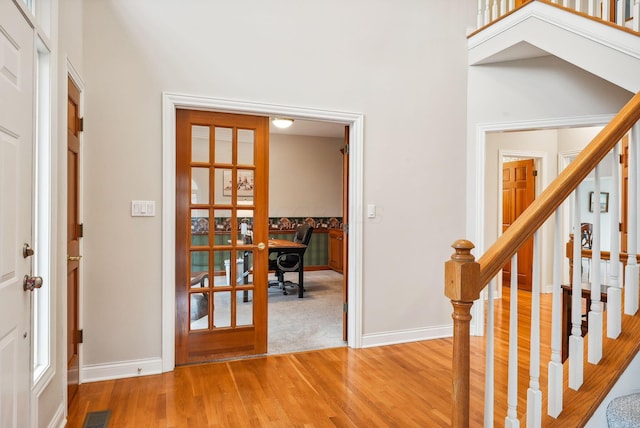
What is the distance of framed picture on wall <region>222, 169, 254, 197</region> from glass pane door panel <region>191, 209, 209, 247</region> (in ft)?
0.80

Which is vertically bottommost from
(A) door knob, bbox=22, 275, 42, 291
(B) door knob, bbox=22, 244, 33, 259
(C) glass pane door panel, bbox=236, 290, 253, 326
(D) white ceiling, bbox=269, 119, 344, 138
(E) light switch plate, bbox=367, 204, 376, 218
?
(C) glass pane door panel, bbox=236, 290, 253, 326

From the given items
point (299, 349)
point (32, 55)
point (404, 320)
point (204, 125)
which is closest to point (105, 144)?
point (204, 125)

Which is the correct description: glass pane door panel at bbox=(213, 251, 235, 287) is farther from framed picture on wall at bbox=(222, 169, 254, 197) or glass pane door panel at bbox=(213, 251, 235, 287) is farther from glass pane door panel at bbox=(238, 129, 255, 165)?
glass pane door panel at bbox=(238, 129, 255, 165)

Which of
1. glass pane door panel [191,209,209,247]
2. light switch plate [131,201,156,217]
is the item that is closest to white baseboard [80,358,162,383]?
glass pane door panel [191,209,209,247]

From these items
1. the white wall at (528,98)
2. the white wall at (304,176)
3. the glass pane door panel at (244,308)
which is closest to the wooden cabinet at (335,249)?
the white wall at (304,176)

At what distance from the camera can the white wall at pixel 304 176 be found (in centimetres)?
785

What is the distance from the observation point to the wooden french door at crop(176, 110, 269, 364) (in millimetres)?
3123

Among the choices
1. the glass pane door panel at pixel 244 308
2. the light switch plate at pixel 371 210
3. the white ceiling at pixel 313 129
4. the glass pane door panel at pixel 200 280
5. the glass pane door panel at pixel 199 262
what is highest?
the white ceiling at pixel 313 129

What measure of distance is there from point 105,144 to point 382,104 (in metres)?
2.31

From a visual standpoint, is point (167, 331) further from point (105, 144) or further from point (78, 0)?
point (78, 0)

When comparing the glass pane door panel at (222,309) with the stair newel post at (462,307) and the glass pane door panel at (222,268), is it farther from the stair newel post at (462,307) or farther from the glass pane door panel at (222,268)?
the stair newel post at (462,307)

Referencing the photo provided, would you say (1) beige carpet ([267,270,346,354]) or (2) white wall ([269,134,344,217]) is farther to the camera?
(2) white wall ([269,134,344,217])

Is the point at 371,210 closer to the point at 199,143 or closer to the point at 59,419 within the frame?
the point at 199,143

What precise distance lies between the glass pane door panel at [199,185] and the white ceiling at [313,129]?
3870mm
